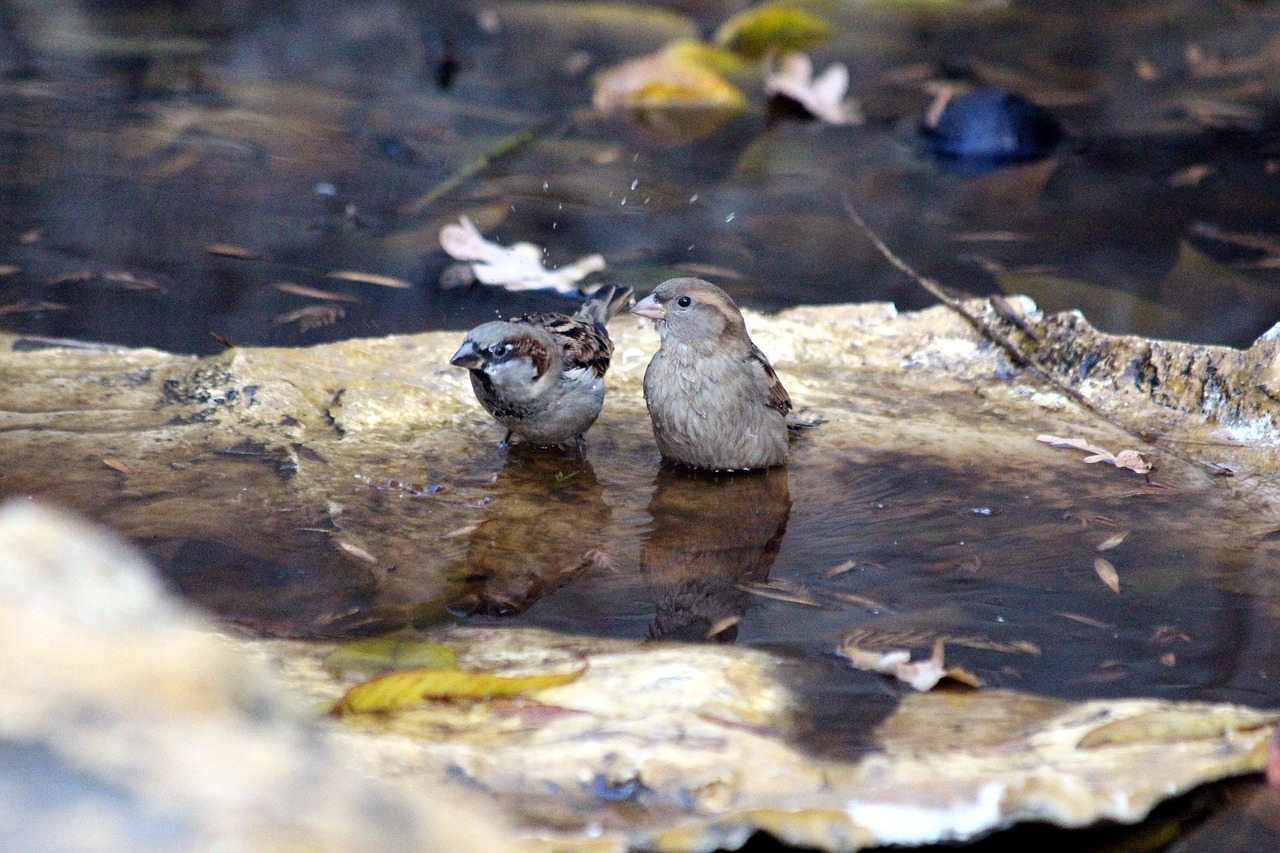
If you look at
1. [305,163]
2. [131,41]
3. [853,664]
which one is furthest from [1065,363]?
[131,41]

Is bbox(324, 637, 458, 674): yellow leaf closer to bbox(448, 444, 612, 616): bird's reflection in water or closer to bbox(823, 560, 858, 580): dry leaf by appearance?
bbox(448, 444, 612, 616): bird's reflection in water

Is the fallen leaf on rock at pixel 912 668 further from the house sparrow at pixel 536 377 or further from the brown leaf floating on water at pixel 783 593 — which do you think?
the house sparrow at pixel 536 377

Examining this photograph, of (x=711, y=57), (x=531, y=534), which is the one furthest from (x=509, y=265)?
(x=711, y=57)

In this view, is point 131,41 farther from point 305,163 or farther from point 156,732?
point 156,732

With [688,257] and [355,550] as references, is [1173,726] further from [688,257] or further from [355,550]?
[688,257]

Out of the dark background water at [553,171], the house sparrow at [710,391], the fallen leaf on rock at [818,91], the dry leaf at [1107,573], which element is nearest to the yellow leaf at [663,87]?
the dark background water at [553,171]
